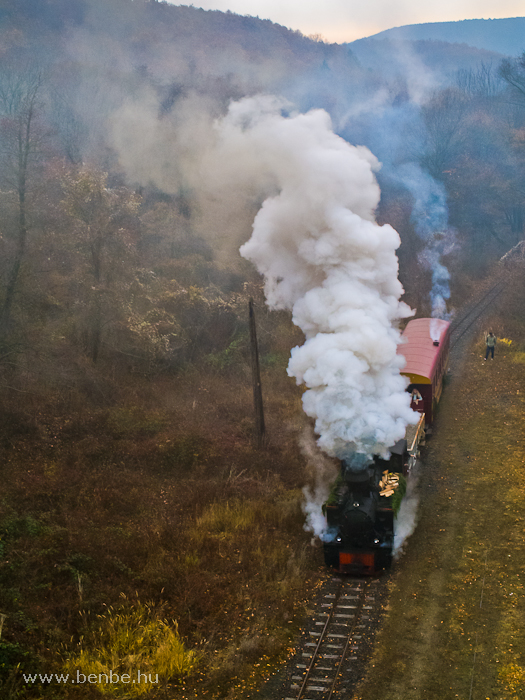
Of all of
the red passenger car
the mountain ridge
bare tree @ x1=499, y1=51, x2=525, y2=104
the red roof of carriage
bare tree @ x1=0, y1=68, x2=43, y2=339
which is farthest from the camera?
the mountain ridge

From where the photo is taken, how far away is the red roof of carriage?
19.3 m

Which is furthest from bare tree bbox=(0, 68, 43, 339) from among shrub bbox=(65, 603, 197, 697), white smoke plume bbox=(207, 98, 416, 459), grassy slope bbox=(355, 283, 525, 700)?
grassy slope bbox=(355, 283, 525, 700)

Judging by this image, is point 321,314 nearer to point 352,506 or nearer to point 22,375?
point 352,506

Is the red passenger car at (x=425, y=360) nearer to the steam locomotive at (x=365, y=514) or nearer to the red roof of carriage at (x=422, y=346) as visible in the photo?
the red roof of carriage at (x=422, y=346)

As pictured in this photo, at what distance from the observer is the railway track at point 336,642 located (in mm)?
9844

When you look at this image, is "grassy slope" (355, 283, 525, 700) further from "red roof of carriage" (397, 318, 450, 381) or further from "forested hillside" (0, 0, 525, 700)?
"red roof of carriage" (397, 318, 450, 381)

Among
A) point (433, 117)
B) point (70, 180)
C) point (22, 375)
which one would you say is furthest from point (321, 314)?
point (433, 117)

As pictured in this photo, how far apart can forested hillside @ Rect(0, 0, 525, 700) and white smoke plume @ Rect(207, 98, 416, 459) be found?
11.3 feet

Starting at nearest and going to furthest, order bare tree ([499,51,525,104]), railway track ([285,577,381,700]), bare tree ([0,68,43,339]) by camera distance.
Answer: railway track ([285,577,381,700]) < bare tree ([0,68,43,339]) < bare tree ([499,51,525,104])

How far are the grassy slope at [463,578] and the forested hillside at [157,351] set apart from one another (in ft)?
7.27

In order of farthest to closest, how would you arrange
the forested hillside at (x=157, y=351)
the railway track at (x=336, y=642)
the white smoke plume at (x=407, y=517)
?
the white smoke plume at (x=407, y=517) < the forested hillside at (x=157, y=351) < the railway track at (x=336, y=642)

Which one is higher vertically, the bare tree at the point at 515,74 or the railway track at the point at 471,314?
the bare tree at the point at 515,74

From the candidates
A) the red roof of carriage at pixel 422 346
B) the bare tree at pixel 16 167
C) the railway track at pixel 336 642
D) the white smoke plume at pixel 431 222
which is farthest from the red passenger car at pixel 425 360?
the bare tree at pixel 16 167

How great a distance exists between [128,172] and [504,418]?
23090mm
